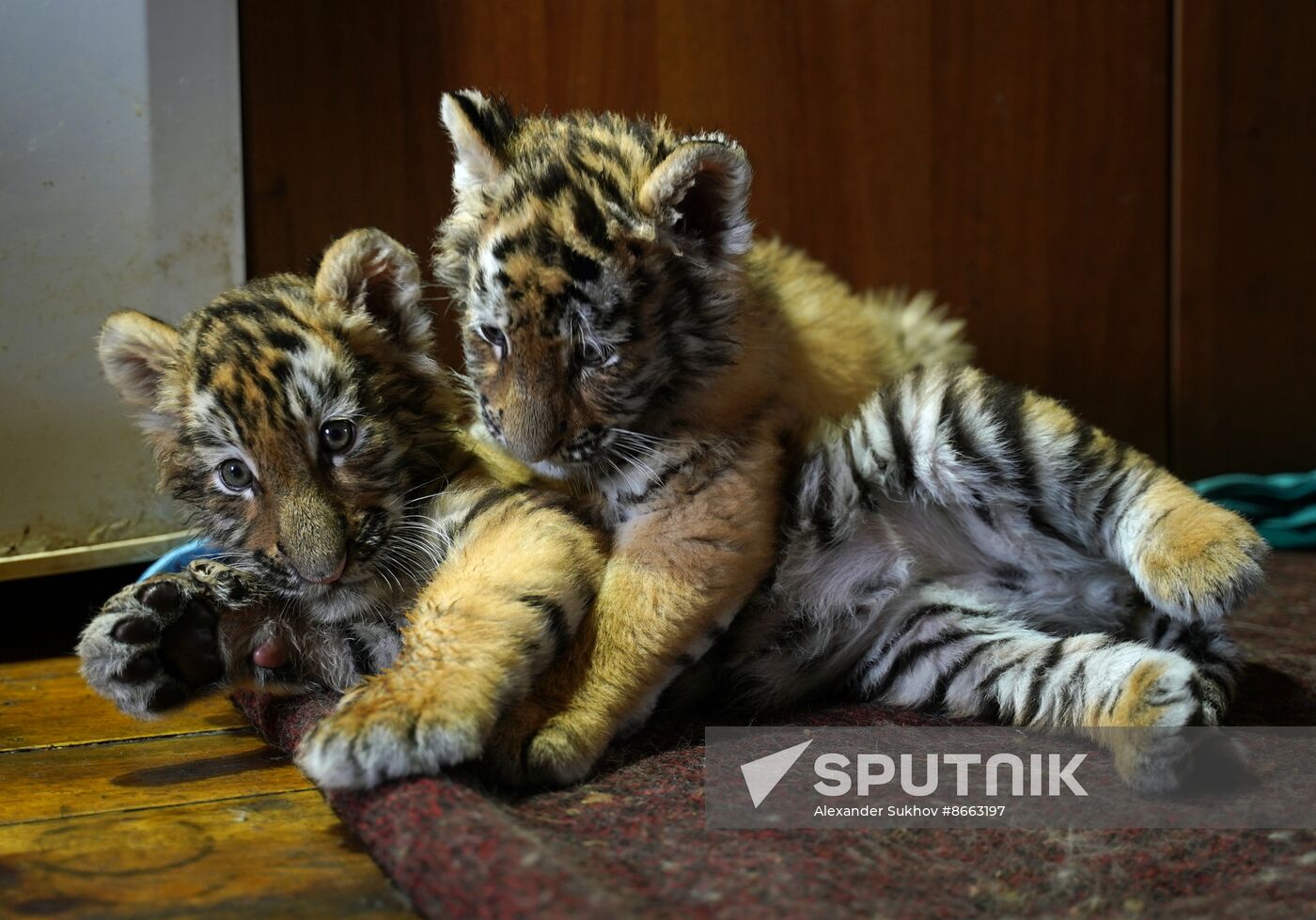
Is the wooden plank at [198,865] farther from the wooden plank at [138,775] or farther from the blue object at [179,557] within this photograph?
the blue object at [179,557]

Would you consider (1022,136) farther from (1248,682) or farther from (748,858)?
(748,858)

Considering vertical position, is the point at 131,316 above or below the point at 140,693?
above

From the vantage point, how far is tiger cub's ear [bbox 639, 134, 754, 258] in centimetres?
171

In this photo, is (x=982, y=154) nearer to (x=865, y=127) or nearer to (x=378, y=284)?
(x=865, y=127)

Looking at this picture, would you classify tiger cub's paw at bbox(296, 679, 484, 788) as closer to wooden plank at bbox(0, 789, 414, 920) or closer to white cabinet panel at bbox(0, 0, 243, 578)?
wooden plank at bbox(0, 789, 414, 920)

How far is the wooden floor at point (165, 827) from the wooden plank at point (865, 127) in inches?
42.6

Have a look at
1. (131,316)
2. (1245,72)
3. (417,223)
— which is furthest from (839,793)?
(1245,72)

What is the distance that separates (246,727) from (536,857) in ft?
2.91

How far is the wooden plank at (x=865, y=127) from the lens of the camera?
2.52 m

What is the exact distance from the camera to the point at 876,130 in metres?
2.90

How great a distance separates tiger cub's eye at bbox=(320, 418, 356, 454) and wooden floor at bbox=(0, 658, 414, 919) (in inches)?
17.8

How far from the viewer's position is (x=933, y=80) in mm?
2912

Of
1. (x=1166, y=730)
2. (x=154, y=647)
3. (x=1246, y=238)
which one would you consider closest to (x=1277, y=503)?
(x=1246, y=238)

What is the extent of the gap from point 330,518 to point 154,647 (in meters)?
0.29
